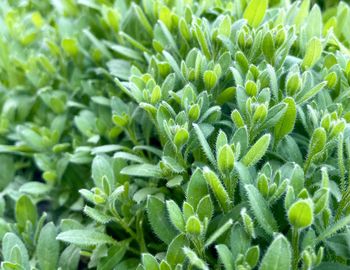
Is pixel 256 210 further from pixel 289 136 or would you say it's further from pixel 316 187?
pixel 289 136

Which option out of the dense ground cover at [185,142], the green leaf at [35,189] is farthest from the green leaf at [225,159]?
the green leaf at [35,189]

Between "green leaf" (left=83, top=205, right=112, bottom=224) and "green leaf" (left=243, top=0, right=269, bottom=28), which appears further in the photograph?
"green leaf" (left=243, top=0, right=269, bottom=28)

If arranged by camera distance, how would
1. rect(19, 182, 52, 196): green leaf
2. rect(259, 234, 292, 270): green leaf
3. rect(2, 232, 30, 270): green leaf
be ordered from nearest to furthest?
1. rect(259, 234, 292, 270): green leaf
2. rect(2, 232, 30, 270): green leaf
3. rect(19, 182, 52, 196): green leaf

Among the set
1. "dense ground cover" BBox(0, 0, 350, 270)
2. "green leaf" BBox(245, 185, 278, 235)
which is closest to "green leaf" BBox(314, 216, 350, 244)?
"dense ground cover" BBox(0, 0, 350, 270)

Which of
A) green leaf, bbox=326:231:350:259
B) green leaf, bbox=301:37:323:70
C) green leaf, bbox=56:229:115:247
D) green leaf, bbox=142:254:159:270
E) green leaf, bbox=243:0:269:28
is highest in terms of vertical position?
green leaf, bbox=243:0:269:28

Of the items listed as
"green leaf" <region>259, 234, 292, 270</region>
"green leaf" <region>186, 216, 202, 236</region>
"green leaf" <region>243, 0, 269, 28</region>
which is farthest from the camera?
"green leaf" <region>243, 0, 269, 28</region>

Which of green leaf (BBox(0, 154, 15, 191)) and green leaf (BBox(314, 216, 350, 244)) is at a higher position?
green leaf (BBox(314, 216, 350, 244))

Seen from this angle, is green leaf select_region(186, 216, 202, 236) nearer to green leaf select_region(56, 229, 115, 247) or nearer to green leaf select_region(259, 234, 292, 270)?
green leaf select_region(259, 234, 292, 270)
